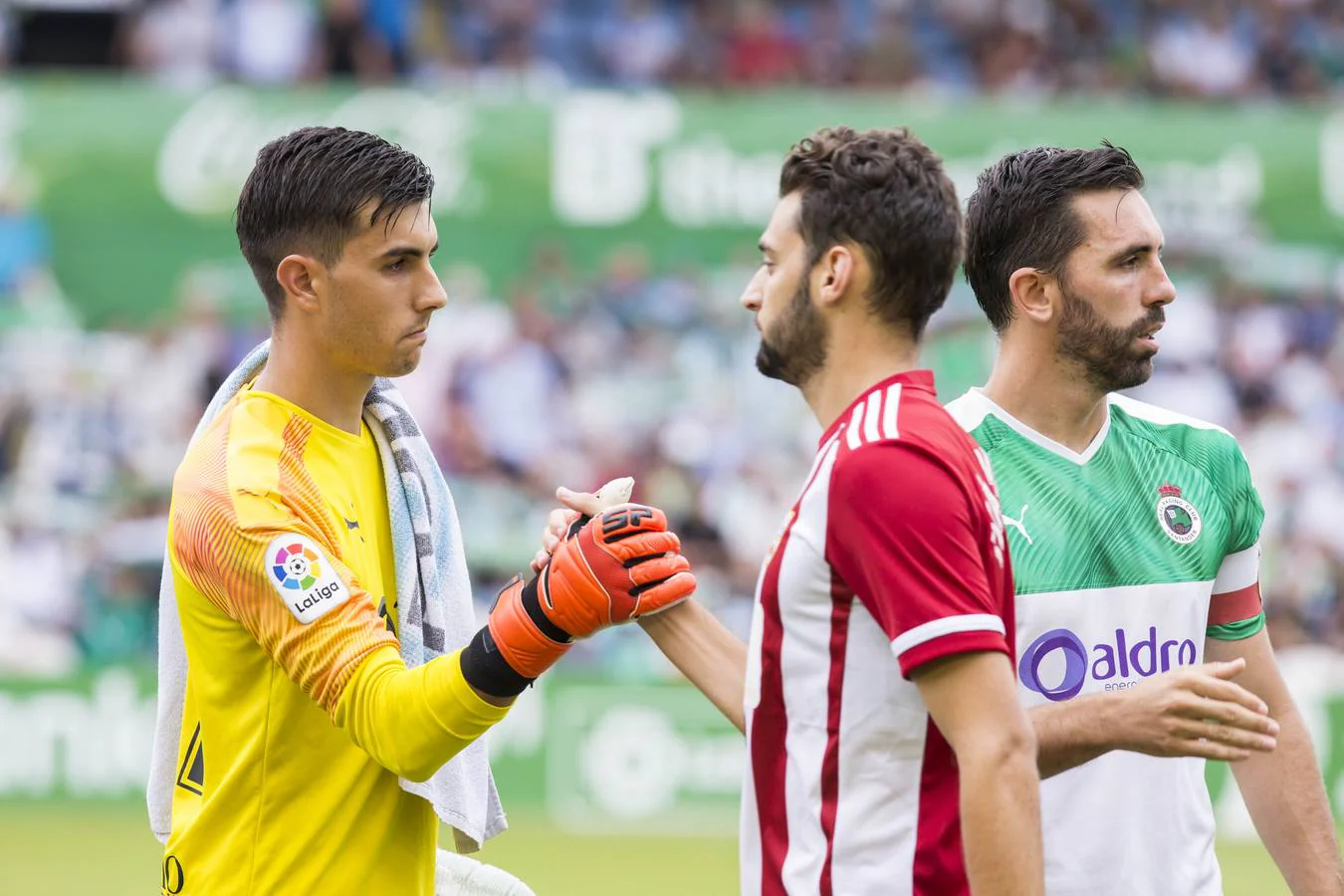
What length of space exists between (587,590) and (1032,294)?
1218 millimetres

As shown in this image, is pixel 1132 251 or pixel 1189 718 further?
pixel 1132 251

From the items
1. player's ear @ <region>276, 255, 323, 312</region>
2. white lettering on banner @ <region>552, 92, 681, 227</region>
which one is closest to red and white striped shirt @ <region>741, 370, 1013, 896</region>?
player's ear @ <region>276, 255, 323, 312</region>

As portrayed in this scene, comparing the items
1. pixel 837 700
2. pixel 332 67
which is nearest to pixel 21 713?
pixel 332 67

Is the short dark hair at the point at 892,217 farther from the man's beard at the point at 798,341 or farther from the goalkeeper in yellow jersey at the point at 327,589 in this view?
the goalkeeper in yellow jersey at the point at 327,589

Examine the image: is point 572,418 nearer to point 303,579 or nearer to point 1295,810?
point 1295,810

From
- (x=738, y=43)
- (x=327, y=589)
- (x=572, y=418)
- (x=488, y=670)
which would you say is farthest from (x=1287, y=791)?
(x=738, y=43)

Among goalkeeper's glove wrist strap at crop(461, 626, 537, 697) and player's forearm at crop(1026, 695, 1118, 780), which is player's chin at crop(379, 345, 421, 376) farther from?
player's forearm at crop(1026, 695, 1118, 780)

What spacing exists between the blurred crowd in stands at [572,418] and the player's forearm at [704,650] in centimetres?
898

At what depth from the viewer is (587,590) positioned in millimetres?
3238

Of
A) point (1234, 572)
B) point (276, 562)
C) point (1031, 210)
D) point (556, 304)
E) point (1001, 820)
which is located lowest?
point (1001, 820)

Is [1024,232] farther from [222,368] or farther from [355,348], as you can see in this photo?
[222,368]

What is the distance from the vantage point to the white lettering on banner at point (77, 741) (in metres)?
11.4

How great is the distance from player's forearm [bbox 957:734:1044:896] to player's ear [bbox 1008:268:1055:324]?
1.29 m

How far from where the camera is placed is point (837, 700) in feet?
9.69
